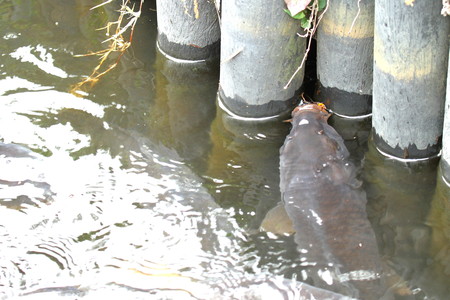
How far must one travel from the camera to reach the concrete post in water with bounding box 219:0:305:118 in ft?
18.8

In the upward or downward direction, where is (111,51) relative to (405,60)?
downward

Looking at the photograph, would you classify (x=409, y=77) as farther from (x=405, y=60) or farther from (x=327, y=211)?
(x=327, y=211)

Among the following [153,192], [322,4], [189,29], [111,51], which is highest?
[322,4]

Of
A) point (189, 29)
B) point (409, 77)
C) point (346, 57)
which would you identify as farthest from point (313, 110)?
point (189, 29)

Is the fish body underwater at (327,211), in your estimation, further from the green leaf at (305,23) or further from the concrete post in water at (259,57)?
the green leaf at (305,23)

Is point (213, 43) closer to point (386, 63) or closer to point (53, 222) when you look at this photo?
point (386, 63)

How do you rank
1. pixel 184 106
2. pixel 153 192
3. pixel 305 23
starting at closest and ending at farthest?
pixel 153 192, pixel 305 23, pixel 184 106

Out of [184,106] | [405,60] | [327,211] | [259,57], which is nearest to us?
[327,211]

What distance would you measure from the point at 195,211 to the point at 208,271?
25.7 inches

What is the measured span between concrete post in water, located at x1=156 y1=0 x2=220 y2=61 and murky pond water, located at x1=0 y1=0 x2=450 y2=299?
0.51 ft

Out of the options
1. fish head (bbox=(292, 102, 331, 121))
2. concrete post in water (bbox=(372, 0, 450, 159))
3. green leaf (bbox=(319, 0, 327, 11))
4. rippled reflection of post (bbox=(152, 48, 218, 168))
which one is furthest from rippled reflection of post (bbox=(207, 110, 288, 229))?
green leaf (bbox=(319, 0, 327, 11))

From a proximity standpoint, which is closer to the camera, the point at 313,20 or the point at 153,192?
the point at 153,192

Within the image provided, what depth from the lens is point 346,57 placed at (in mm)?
5848

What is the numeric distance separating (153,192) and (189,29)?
1.97 metres
